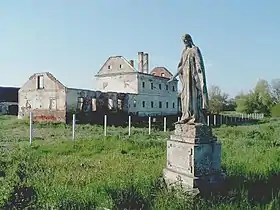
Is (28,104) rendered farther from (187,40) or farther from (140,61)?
(187,40)

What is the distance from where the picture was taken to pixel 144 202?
6.35 m

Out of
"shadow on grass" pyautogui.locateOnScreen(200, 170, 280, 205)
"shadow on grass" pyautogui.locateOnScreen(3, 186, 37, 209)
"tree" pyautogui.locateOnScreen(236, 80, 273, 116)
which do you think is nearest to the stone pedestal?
"shadow on grass" pyautogui.locateOnScreen(200, 170, 280, 205)

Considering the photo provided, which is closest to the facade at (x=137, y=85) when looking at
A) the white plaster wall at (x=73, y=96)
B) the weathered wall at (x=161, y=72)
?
the weathered wall at (x=161, y=72)

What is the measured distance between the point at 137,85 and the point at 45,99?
1157cm

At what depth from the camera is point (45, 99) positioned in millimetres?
36719

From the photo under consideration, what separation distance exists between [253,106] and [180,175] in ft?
197

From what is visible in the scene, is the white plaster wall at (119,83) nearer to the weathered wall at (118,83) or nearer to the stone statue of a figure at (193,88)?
the weathered wall at (118,83)

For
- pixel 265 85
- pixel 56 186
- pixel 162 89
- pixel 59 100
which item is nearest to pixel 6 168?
pixel 56 186

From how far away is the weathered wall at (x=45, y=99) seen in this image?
35.0 metres

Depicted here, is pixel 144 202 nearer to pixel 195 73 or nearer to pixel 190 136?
pixel 190 136

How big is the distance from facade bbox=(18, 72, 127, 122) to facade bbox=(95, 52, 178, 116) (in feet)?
12.7

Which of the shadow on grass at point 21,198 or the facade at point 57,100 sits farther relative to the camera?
the facade at point 57,100

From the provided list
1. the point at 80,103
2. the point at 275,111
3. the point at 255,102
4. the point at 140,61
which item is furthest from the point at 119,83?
the point at 255,102

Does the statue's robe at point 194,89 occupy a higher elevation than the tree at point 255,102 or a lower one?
lower
